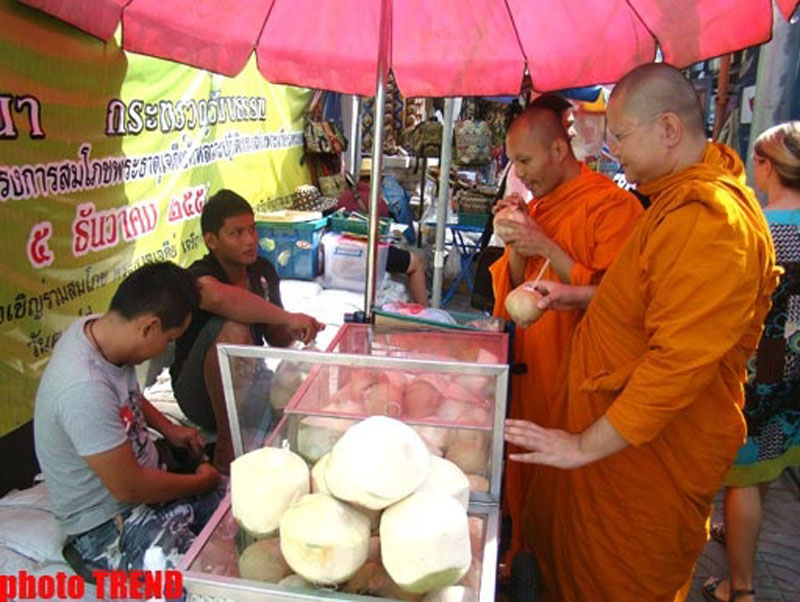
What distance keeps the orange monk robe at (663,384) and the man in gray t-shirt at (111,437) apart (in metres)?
1.17

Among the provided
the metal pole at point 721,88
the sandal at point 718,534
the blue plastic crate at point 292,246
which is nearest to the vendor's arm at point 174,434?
the sandal at point 718,534

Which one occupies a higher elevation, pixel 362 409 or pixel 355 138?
pixel 355 138

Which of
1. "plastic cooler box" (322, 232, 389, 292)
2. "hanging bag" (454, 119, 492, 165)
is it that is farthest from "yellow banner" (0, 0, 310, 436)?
"hanging bag" (454, 119, 492, 165)

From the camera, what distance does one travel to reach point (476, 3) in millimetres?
2334

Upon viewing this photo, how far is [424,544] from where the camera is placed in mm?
963

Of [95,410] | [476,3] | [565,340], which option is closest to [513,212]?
[565,340]

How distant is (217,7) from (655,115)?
5.48ft

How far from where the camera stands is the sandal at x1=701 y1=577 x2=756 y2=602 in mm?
2434

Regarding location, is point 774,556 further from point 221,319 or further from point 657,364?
point 221,319

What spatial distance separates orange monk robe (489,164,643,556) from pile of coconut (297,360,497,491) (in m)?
0.92

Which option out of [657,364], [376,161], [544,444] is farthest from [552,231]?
[544,444]

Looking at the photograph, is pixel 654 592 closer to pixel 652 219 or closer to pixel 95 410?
pixel 652 219

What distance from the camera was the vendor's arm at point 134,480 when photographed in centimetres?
173

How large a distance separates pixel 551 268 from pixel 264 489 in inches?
57.9
